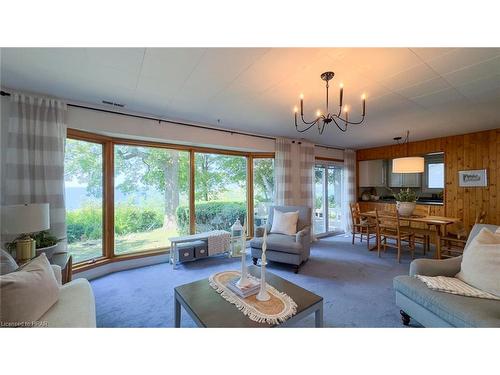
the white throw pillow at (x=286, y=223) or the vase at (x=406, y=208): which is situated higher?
the vase at (x=406, y=208)

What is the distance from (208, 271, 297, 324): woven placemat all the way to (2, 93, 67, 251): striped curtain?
216cm

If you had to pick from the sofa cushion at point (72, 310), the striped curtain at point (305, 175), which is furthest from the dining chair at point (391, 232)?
the sofa cushion at point (72, 310)

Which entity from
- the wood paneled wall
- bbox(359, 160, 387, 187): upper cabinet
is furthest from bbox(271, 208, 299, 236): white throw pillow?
the wood paneled wall

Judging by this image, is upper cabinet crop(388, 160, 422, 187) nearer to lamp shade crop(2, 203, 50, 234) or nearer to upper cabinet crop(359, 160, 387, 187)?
upper cabinet crop(359, 160, 387, 187)

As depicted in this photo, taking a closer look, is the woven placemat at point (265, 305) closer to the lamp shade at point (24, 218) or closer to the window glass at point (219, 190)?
the lamp shade at point (24, 218)

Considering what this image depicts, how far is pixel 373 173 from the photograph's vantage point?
5.68 meters

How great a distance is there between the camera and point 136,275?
2.79m

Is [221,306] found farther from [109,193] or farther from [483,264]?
[109,193]

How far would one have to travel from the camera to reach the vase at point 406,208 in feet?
11.6

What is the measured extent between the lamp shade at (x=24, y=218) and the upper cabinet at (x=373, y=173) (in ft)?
21.2

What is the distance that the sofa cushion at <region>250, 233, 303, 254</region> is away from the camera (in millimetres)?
2855
